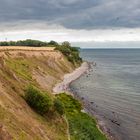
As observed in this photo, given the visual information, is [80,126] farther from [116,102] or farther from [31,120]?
[116,102]

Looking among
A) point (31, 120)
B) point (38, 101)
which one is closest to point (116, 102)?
point (38, 101)

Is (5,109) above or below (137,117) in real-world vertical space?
above

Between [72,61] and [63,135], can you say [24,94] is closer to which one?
[63,135]

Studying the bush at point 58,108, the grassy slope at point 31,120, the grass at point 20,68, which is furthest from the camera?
the grass at point 20,68

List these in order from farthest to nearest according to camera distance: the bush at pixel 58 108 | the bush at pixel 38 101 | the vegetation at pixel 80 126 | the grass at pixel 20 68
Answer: the grass at pixel 20 68, the bush at pixel 58 108, the bush at pixel 38 101, the vegetation at pixel 80 126

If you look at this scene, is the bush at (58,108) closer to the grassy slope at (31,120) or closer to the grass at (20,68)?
the grassy slope at (31,120)

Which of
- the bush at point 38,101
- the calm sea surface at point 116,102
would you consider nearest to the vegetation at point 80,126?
the bush at point 38,101

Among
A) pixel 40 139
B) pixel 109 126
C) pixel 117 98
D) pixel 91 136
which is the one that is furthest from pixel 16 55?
pixel 40 139

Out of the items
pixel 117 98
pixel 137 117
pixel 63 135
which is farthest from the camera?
pixel 117 98

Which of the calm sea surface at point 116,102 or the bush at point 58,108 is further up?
the bush at point 58,108
